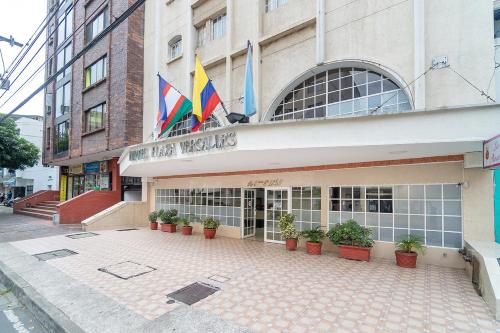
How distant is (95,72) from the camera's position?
57.2 feet

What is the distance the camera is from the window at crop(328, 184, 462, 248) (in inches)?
279

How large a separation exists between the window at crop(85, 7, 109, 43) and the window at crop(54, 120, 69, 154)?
21.7ft

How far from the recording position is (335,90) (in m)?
9.25

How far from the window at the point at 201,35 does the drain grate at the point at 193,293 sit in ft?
38.0

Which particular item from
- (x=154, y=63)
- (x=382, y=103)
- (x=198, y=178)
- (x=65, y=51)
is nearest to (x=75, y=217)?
(x=198, y=178)

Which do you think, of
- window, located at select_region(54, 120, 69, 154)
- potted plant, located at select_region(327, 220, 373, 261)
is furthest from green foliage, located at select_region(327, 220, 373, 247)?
window, located at select_region(54, 120, 69, 154)

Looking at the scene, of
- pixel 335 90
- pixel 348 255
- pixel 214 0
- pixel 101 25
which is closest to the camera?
pixel 348 255

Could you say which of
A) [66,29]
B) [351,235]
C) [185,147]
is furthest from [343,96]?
[66,29]

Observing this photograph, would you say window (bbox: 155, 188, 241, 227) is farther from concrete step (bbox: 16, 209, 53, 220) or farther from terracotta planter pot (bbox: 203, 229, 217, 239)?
concrete step (bbox: 16, 209, 53, 220)

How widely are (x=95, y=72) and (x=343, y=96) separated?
633 inches

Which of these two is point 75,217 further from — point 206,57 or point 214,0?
point 214,0

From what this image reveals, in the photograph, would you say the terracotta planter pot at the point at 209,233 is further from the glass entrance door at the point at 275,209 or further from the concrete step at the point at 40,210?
the concrete step at the point at 40,210

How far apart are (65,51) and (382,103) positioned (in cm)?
2413

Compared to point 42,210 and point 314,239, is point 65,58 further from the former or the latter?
point 314,239
